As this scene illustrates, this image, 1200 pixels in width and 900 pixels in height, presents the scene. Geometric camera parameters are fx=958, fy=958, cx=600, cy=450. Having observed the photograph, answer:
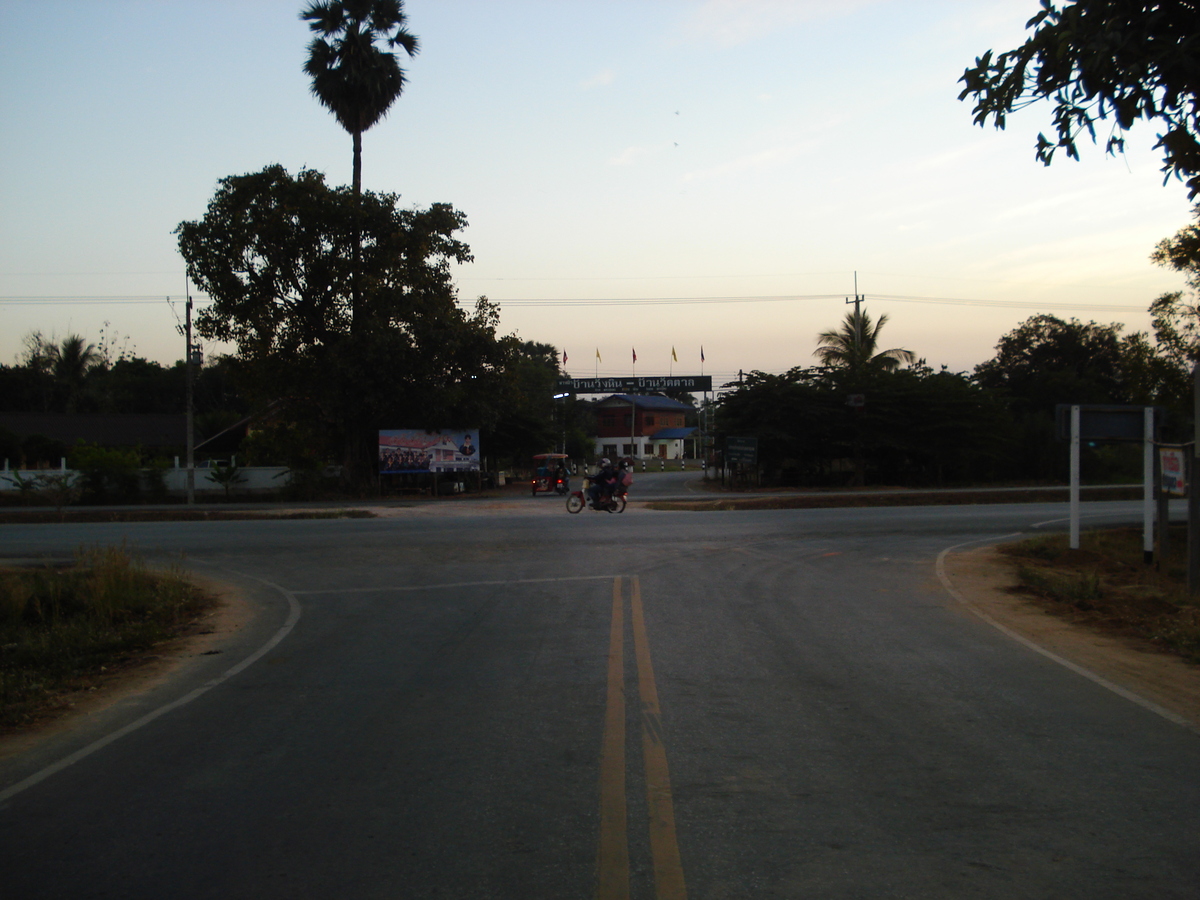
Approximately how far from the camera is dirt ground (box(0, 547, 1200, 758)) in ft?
23.3

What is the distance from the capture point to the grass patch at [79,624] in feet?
26.4

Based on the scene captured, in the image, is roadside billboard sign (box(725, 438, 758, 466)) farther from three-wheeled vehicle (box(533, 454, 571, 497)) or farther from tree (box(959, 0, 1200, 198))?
tree (box(959, 0, 1200, 198))

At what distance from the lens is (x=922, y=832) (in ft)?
14.9

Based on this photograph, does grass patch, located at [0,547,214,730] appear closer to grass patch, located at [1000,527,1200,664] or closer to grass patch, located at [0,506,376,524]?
grass patch, located at [1000,527,1200,664]

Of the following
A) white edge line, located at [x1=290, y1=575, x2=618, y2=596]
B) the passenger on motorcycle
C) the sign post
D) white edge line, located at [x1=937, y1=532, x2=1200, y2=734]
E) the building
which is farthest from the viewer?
the building

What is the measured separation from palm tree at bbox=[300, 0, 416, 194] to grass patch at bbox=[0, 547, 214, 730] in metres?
30.1

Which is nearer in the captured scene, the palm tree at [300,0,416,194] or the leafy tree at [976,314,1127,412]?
the palm tree at [300,0,416,194]

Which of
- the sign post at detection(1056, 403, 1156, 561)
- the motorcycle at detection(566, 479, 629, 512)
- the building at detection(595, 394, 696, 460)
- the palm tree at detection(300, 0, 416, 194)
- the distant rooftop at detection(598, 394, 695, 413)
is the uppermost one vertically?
the palm tree at detection(300, 0, 416, 194)

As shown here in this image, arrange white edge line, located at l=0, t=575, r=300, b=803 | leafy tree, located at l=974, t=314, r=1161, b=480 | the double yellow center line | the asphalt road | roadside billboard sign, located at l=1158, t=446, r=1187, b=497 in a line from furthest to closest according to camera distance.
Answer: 1. leafy tree, located at l=974, t=314, r=1161, b=480
2. roadside billboard sign, located at l=1158, t=446, r=1187, b=497
3. white edge line, located at l=0, t=575, r=300, b=803
4. the asphalt road
5. the double yellow center line

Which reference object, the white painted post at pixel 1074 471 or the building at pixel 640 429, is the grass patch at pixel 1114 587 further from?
the building at pixel 640 429

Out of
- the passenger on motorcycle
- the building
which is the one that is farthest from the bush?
the building

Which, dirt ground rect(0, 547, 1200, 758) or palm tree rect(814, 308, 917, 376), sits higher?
palm tree rect(814, 308, 917, 376)

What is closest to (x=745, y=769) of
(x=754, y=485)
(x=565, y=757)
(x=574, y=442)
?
(x=565, y=757)

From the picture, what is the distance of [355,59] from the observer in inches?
1556
